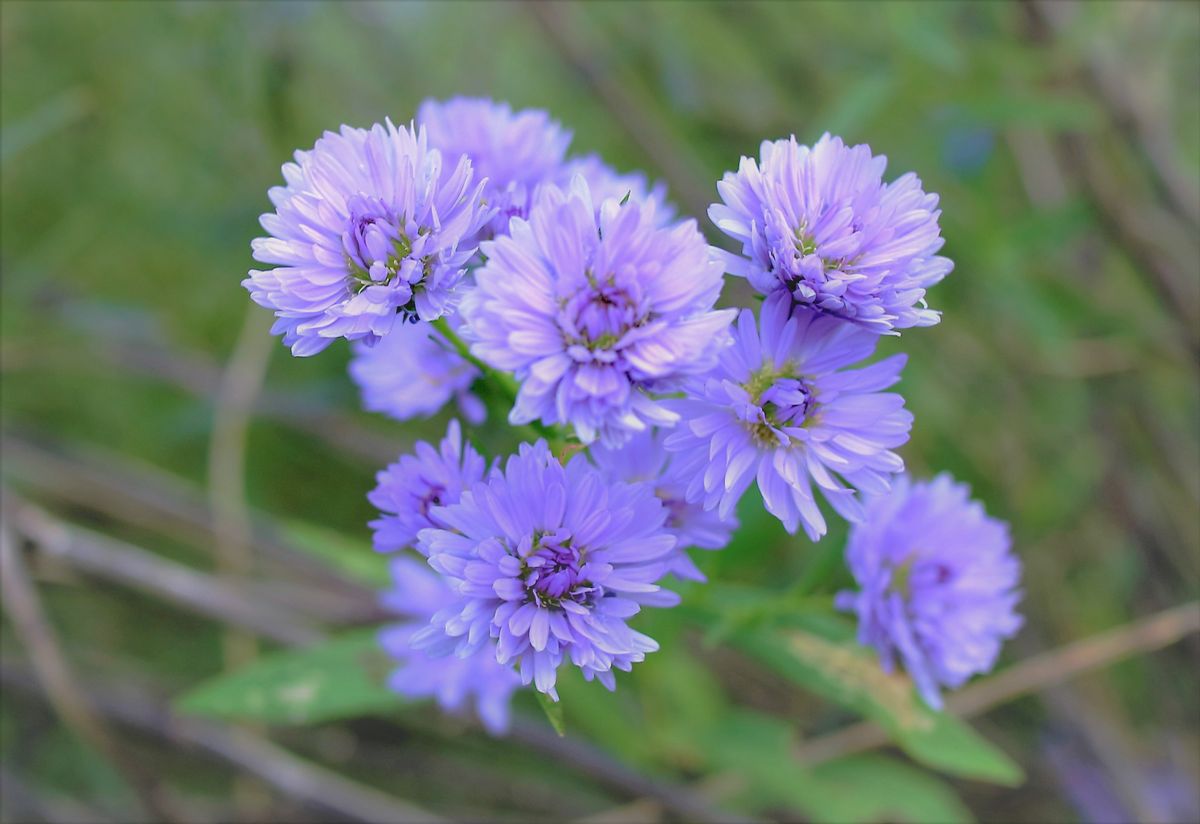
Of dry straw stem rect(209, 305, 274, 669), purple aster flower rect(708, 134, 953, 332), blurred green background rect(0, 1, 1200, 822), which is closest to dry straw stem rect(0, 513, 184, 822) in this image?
blurred green background rect(0, 1, 1200, 822)

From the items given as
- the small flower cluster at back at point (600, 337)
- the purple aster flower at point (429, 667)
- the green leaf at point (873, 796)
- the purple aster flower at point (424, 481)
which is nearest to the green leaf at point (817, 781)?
the green leaf at point (873, 796)

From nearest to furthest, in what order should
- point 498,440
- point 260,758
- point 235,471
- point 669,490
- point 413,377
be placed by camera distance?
point 669,490, point 413,377, point 498,440, point 260,758, point 235,471

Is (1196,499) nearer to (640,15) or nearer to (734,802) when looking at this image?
(734,802)

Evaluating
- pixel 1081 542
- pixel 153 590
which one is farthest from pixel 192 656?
pixel 1081 542

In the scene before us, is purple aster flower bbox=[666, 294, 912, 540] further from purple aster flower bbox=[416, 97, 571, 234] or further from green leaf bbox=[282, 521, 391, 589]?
green leaf bbox=[282, 521, 391, 589]

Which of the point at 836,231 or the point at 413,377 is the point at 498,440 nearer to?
the point at 413,377

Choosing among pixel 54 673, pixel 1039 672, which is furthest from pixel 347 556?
pixel 1039 672

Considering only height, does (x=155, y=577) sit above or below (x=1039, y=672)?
above
